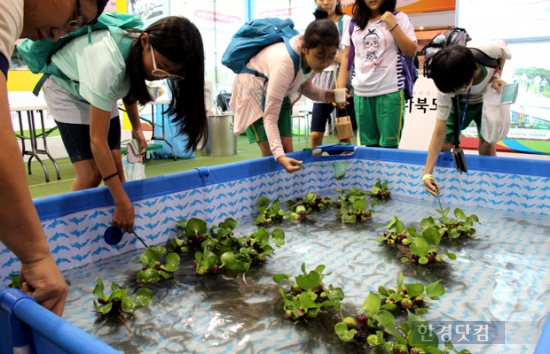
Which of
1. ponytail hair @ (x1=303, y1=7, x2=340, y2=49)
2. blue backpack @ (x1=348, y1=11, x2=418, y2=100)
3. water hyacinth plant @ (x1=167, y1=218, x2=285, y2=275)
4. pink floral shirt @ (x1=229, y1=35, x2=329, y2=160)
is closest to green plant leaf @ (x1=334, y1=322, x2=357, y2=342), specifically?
water hyacinth plant @ (x1=167, y1=218, x2=285, y2=275)

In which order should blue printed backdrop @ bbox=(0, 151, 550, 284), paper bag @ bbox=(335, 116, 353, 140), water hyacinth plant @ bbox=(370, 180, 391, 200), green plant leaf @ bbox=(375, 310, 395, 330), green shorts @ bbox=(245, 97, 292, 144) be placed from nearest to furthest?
green plant leaf @ bbox=(375, 310, 395, 330) → blue printed backdrop @ bbox=(0, 151, 550, 284) → green shorts @ bbox=(245, 97, 292, 144) → water hyacinth plant @ bbox=(370, 180, 391, 200) → paper bag @ bbox=(335, 116, 353, 140)

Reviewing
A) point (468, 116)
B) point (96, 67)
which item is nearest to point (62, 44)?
point (96, 67)

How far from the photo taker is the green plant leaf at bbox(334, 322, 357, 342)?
1048mm

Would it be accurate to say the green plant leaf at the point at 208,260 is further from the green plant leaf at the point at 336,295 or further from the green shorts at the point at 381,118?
the green shorts at the point at 381,118

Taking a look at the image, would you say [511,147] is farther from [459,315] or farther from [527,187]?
[459,315]

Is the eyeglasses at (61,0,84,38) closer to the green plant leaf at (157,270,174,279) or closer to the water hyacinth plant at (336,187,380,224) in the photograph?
the green plant leaf at (157,270,174,279)

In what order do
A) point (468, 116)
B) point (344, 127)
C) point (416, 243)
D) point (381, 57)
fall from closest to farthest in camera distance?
point (416, 243) < point (468, 116) < point (381, 57) < point (344, 127)

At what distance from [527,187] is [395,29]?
3.35 feet

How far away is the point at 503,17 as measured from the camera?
3.92m

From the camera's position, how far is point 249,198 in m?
2.22

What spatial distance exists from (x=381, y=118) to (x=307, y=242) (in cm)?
100

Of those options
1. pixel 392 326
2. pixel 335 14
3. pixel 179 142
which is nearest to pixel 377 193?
pixel 335 14

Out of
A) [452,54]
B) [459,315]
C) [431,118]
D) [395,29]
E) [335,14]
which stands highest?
[335,14]

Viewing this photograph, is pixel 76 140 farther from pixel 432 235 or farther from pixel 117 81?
pixel 432 235
